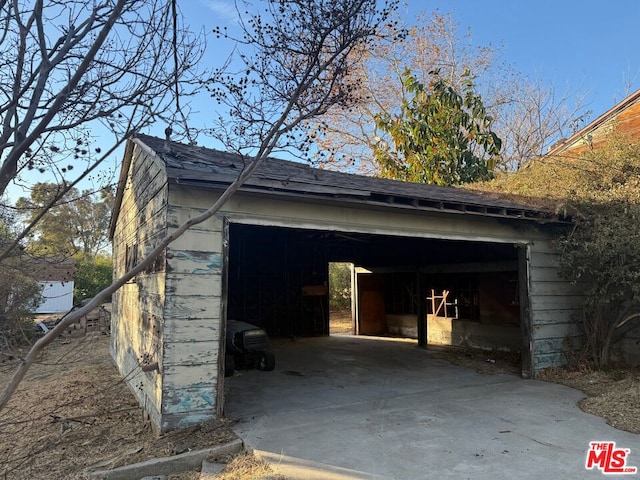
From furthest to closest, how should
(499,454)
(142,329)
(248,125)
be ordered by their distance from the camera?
(142,329), (499,454), (248,125)

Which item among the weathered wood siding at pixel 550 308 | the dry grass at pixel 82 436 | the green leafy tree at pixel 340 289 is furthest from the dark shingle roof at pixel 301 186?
the green leafy tree at pixel 340 289

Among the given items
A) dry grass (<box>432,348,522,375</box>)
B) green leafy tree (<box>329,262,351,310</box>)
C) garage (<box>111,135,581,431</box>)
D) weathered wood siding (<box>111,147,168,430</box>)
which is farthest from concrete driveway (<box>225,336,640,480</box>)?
green leafy tree (<box>329,262,351,310</box>)

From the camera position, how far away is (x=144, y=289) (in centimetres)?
600

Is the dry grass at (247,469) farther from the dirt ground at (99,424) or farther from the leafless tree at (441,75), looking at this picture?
the leafless tree at (441,75)

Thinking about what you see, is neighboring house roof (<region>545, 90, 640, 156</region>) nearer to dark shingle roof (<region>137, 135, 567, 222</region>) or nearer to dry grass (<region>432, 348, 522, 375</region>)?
dark shingle roof (<region>137, 135, 567, 222</region>)

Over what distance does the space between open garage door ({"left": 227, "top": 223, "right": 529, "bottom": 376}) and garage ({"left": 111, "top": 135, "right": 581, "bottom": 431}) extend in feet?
0.13

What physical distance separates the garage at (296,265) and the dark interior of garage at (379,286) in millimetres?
41

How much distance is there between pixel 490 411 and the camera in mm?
5422

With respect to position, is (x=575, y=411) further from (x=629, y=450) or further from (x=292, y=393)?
(x=292, y=393)

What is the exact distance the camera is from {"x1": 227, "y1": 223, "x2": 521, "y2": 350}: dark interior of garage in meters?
10.7

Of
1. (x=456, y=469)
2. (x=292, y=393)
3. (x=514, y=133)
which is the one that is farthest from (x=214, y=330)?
(x=514, y=133)

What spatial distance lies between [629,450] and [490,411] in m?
1.56

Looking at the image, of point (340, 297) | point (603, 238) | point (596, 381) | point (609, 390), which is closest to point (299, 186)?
point (603, 238)

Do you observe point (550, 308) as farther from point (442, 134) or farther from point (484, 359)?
point (442, 134)
